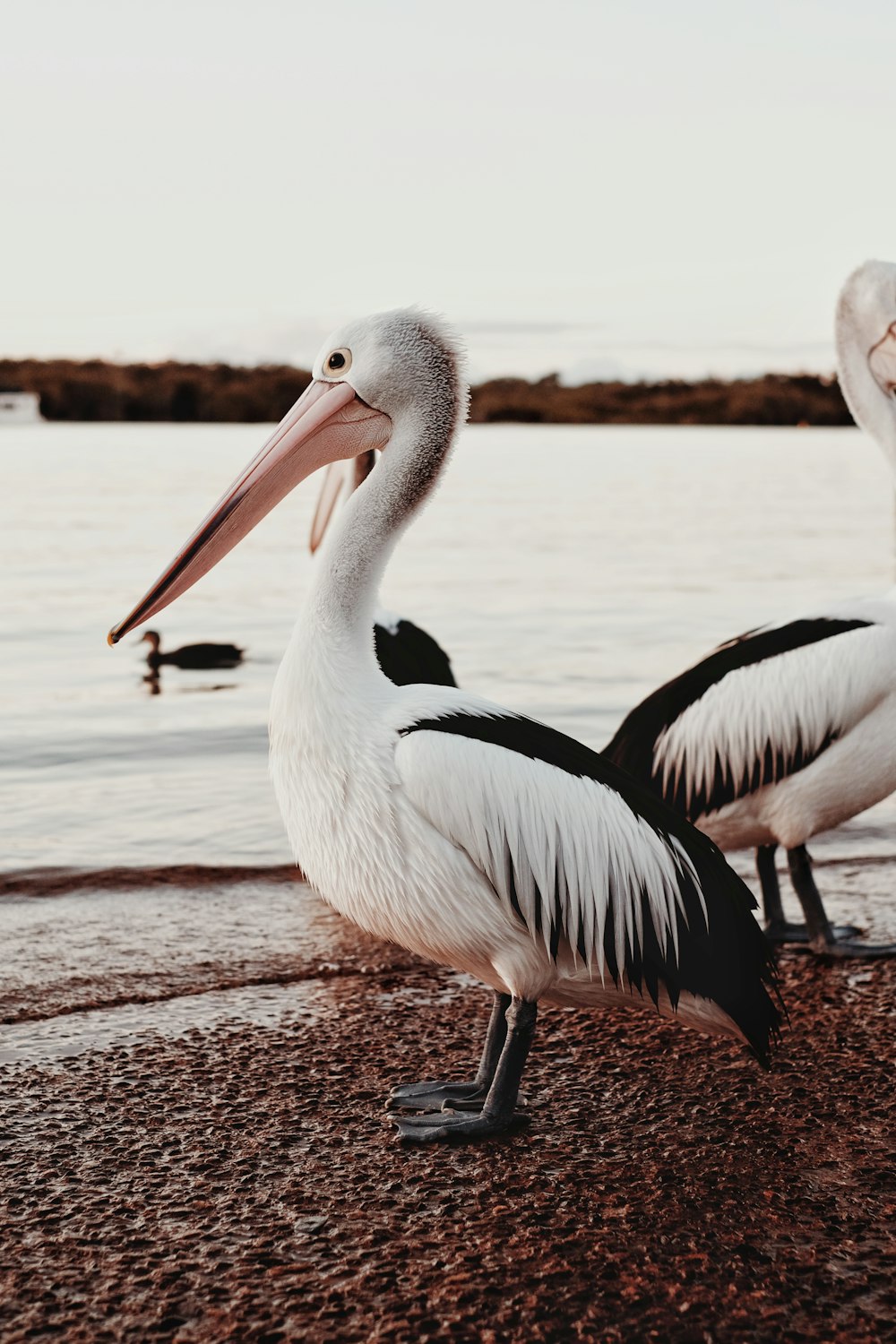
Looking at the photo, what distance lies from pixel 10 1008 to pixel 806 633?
97.7 inches

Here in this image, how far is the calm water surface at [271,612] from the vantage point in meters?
6.71

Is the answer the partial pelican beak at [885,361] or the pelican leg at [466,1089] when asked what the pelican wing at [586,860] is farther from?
the partial pelican beak at [885,361]

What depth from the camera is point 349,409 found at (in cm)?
326

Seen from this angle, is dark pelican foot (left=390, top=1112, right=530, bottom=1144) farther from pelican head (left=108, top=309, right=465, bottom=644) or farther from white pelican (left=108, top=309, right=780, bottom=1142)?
pelican head (left=108, top=309, right=465, bottom=644)

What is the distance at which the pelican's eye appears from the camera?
10.6ft

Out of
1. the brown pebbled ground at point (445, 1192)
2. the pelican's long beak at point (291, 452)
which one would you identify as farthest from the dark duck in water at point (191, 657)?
the pelican's long beak at point (291, 452)

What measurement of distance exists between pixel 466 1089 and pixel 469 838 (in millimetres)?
692

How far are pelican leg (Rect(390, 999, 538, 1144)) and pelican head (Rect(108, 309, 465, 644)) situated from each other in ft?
3.85

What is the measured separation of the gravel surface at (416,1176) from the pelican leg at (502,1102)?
0.15 feet

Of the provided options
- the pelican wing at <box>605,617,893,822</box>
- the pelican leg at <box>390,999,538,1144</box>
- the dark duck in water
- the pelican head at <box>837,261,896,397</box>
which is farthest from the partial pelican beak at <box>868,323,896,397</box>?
the dark duck in water

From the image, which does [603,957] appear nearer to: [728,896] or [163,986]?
[728,896]

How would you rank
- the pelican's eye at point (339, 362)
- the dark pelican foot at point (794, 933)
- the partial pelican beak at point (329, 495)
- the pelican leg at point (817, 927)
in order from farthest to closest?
1. the partial pelican beak at point (329, 495)
2. the dark pelican foot at point (794, 933)
3. the pelican leg at point (817, 927)
4. the pelican's eye at point (339, 362)

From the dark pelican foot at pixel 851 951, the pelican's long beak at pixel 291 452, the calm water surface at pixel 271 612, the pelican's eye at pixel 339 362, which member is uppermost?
the pelican's eye at pixel 339 362

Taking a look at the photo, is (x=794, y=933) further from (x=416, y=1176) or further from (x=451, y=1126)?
(x=416, y=1176)
